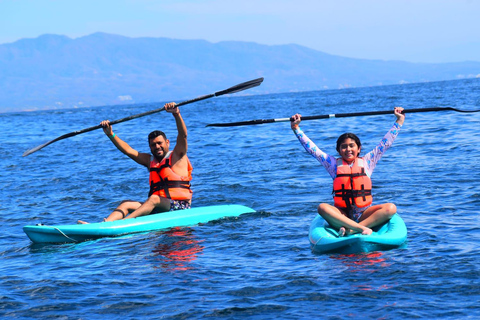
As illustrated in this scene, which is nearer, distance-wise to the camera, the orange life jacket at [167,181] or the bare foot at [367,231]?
the bare foot at [367,231]

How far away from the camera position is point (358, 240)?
6.71m

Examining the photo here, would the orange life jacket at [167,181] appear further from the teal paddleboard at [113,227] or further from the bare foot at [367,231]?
the bare foot at [367,231]

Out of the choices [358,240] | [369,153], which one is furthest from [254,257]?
[369,153]

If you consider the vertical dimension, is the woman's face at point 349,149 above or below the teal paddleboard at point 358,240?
above

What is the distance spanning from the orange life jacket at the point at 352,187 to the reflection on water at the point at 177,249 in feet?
6.06

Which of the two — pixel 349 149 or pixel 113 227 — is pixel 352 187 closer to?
pixel 349 149

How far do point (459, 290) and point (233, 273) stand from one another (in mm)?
2277

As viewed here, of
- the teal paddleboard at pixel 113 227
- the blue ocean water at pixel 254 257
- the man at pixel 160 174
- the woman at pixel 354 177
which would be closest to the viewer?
the blue ocean water at pixel 254 257

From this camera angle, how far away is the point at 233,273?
6.55 meters

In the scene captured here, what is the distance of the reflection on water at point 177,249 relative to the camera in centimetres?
699

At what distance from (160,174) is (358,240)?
3.32 metres

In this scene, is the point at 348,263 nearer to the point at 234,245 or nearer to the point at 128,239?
the point at 234,245

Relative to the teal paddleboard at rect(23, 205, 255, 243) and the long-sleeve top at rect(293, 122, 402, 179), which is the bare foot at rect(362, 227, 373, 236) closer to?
the long-sleeve top at rect(293, 122, 402, 179)

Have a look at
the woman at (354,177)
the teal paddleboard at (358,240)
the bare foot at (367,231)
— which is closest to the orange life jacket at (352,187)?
the woman at (354,177)
